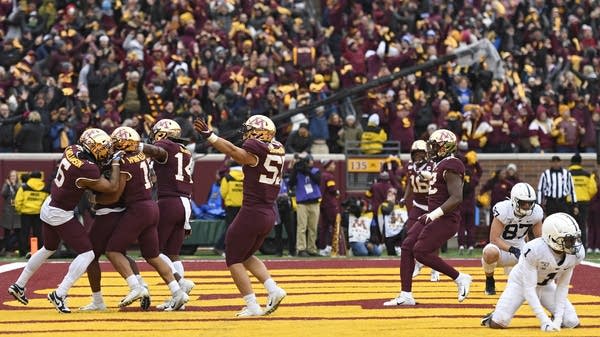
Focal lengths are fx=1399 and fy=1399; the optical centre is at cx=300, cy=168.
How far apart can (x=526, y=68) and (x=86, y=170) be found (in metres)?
14.4

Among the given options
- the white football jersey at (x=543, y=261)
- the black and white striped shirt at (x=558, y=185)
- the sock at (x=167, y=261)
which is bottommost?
the sock at (x=167, y=261)

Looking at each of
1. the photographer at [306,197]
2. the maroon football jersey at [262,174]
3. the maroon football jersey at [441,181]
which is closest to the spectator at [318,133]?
the photographer at [306,197]

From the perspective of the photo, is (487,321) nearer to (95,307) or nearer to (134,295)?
(134,295)

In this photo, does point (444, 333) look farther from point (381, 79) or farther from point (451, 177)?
point (381, 79)

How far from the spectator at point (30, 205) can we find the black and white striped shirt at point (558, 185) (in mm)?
6968

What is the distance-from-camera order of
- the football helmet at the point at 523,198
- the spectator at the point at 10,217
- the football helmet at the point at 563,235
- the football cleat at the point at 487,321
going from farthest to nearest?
1. the spectator at the point at 10,217
2. the football helmet at the point at 523,198
3. the football cleat at the point at 487,321
4. the football helmet at the point at 563,235

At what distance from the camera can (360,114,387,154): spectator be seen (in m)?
21.3

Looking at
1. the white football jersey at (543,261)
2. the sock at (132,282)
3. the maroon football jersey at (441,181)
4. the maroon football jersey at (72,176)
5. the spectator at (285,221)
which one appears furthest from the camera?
the spectator at (285,221)

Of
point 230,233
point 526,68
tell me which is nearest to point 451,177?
point 230,233

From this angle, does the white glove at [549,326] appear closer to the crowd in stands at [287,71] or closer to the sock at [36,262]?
the sock at [36,262]

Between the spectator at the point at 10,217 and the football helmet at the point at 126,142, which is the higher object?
the football helmet at the point at 126,142

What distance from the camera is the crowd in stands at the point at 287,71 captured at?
21.2 metres

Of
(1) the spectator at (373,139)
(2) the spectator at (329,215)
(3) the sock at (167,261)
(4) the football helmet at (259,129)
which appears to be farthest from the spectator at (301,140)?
(4) the football helmet at (259,129)

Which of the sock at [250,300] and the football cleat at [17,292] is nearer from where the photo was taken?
the sock at [250,300]
